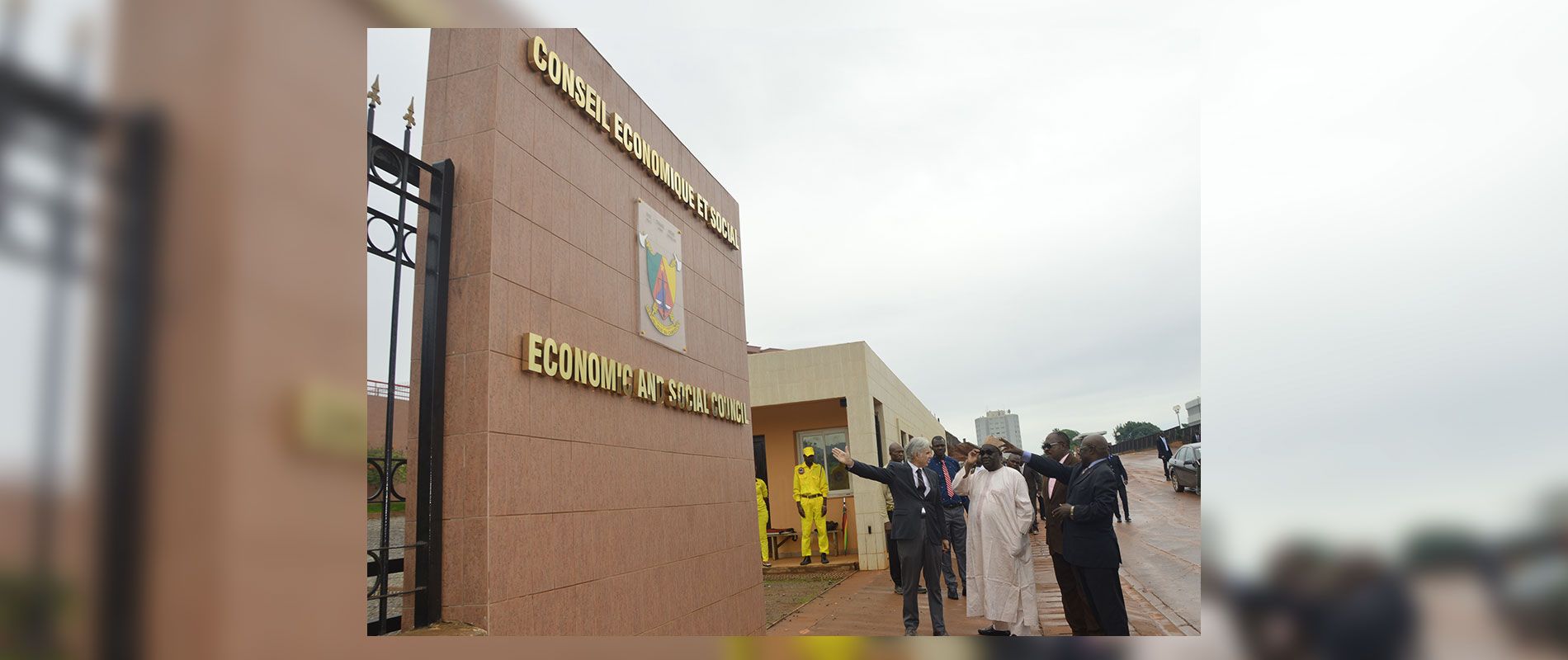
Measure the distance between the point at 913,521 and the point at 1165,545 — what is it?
302 inches

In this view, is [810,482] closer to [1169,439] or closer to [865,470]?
[865,470]

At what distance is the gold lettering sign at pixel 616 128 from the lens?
4332 millimetres

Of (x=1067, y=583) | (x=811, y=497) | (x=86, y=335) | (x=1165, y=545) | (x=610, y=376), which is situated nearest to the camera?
(x=86, y=335)

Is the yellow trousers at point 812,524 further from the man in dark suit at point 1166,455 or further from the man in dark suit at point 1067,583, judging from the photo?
the man in dark suit at point 1166,455

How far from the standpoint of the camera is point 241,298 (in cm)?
228

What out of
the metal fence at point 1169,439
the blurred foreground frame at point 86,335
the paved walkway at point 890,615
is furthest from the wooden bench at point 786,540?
the blurred foreground frame at point 86,335

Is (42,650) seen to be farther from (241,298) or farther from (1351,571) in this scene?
(1351,571)

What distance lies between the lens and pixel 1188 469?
17609 mm

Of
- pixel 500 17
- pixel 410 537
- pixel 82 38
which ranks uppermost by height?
pixel 500 17

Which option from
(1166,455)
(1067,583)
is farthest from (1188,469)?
(1067,583)

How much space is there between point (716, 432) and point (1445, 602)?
5552 millimetres

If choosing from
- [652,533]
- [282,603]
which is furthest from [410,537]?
[652,533]

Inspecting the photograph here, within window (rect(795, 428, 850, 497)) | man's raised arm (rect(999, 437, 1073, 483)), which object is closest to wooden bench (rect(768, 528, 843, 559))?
window (rect(795, 428, 850, 497))

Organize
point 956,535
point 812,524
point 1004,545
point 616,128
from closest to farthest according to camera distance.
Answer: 1. point 616,128
2. point 1004,545
3. point 956,535
4. point 812,524
